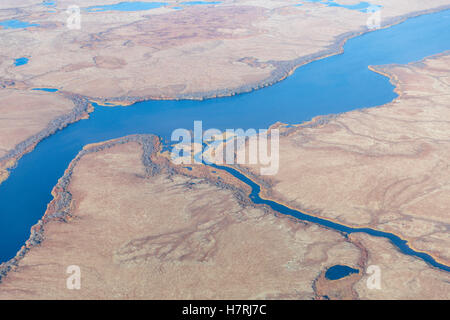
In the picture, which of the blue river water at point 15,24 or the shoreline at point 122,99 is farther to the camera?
the blue river water at point 15,24

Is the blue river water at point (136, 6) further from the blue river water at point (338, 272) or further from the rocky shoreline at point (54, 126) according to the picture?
the blue river water at point (338, 272)

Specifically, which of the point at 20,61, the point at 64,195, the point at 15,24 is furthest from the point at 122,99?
the point at 15,24

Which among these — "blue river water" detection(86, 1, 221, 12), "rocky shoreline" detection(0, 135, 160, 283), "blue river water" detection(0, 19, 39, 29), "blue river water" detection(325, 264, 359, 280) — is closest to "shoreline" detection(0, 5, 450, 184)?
"rocky shoreline" detection(0, 135, 160, 283)

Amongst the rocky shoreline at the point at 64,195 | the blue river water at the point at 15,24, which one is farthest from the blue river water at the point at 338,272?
the blue river water at the point at 15,24

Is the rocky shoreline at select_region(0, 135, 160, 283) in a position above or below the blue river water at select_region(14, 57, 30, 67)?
below

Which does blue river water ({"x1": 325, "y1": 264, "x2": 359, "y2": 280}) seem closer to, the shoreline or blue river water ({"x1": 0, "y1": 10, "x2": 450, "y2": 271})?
blue river water ({"x1": 0, "y1": 10, "x2": 450, "y2": 271})
